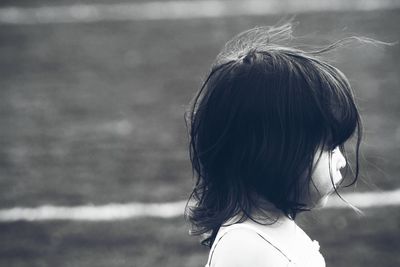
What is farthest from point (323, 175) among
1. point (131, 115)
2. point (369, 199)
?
point (131, 115)

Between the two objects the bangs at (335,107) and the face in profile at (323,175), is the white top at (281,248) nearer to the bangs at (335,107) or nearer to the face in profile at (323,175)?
the face in profile at (323,175)

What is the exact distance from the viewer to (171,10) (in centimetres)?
669

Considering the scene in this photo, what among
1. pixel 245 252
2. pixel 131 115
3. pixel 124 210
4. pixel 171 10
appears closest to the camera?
pixel 245 252

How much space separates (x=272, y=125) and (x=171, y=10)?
17.2 feet

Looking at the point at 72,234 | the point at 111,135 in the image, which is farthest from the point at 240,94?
the point at 111,135

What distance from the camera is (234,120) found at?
63.7 inches

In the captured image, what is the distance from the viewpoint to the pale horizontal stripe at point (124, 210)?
3.61 m

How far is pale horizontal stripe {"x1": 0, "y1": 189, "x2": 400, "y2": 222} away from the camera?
11.8ft

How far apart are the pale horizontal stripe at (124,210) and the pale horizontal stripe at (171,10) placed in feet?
10.2

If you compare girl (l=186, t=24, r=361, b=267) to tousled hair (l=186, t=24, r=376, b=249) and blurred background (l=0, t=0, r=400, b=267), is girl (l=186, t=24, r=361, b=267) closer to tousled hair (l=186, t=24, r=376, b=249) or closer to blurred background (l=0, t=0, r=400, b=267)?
tousled hair (l=186, t=24, r=376, b=249)

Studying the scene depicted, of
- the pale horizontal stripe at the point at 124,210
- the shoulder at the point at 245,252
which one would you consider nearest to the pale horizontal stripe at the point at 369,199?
the pale horizontal stripe at the point at 124,210

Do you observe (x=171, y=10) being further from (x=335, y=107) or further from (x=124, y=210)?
(x=335, y=107)

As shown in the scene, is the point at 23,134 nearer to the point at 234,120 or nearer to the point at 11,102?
the point at 11,102

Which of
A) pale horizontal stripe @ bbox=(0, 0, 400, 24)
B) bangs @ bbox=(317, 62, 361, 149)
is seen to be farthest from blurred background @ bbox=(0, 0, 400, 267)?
bangs @ bbox=(317, 62, 361, 149)
